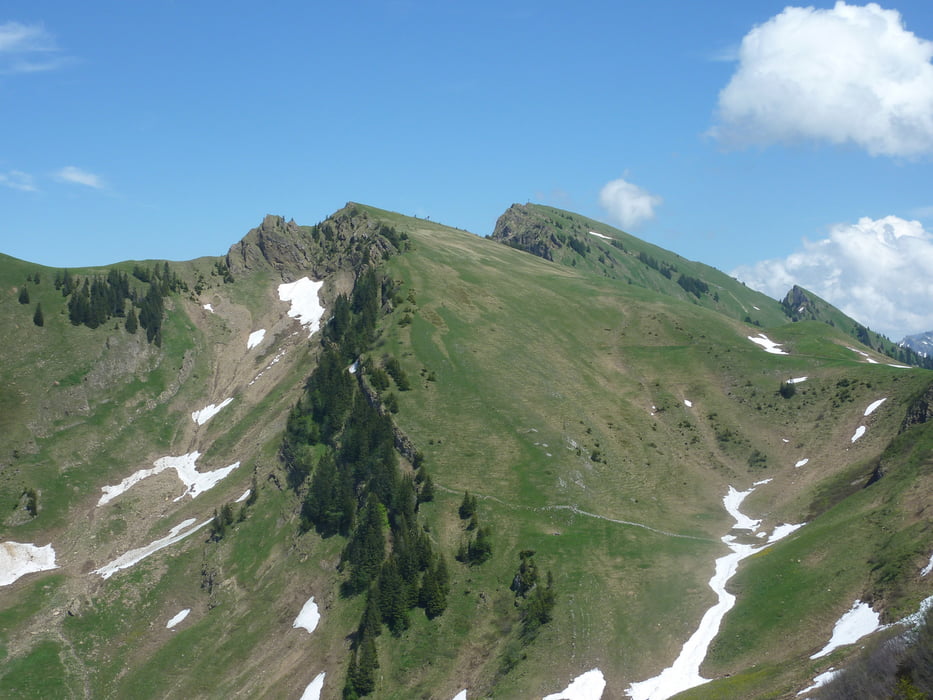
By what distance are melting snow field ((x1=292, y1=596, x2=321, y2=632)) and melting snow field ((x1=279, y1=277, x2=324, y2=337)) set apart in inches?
3014

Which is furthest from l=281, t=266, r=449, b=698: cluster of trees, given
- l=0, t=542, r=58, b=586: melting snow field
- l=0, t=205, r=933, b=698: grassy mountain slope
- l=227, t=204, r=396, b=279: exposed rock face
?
l=227, t=204, r=396, b=279: exposed rock face

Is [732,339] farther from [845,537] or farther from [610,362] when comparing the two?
[845,537]

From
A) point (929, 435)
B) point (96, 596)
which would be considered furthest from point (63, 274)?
point (929, 435)

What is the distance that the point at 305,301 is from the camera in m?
171

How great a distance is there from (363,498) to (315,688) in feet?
87.2

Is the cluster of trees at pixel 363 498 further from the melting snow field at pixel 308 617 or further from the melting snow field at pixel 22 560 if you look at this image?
the melting snow field at pixel 22 560

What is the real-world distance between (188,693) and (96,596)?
24198 mm

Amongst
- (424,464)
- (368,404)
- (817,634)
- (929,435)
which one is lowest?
(817,634)

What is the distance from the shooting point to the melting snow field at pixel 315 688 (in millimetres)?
75238

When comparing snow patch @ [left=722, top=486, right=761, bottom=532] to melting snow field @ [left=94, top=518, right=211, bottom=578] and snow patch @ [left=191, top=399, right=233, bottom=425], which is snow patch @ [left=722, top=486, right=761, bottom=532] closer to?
melting snow field @ [left=94, top=518, right=211, bottom=578]

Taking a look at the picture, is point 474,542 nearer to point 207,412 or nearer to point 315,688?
point 315,688

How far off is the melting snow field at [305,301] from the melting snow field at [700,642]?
101m

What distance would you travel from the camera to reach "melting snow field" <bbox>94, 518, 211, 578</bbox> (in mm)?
101894

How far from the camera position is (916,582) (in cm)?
5325
